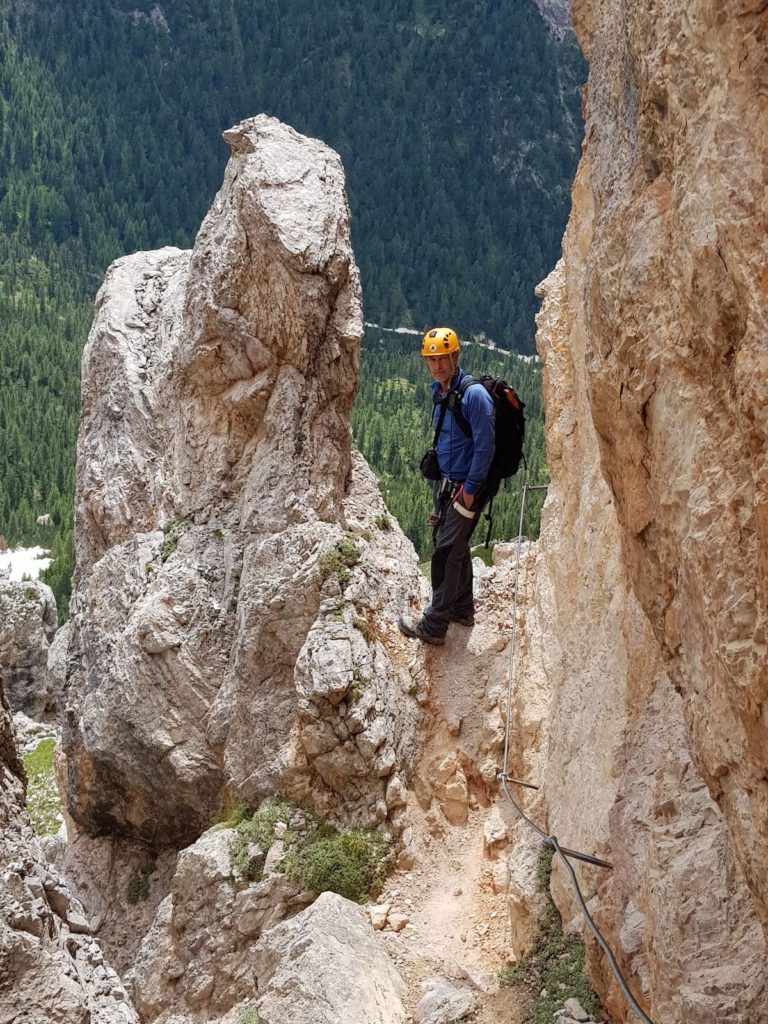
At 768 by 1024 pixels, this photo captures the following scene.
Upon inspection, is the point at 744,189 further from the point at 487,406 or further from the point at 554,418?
the point at 554,418

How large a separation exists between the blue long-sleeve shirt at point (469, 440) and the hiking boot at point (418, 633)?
2.31 m

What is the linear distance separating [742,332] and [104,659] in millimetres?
12504

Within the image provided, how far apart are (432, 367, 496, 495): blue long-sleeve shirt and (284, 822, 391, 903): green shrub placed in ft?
14.5

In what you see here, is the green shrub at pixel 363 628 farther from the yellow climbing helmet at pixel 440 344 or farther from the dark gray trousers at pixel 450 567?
the yellow climbing helmet at pixel 440 344

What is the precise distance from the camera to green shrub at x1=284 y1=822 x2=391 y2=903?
12133 millimetres

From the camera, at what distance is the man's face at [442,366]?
495 inches

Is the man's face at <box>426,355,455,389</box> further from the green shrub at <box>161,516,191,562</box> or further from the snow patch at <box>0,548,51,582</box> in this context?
the snow patch at <box>0,548,51,582</box>

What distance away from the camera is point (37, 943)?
27.3ft

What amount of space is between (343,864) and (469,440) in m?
5.30

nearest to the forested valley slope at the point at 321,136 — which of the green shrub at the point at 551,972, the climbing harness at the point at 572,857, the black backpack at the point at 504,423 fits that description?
the black backpack at the point at 504,423

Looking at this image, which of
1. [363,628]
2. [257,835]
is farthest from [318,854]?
[363,628]

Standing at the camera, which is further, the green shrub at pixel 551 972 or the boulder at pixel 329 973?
the boulder at pixel 329 973

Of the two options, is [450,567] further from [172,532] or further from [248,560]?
[172,532]

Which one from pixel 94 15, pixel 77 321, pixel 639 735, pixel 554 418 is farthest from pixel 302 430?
pixel 94 15
